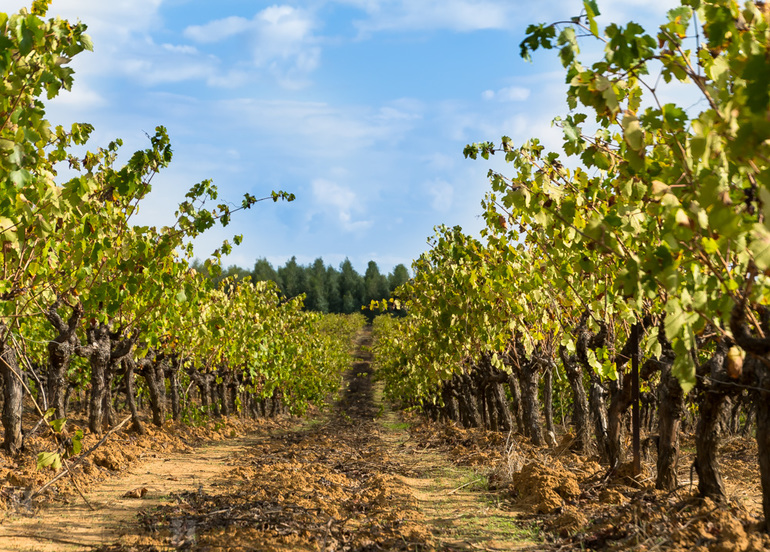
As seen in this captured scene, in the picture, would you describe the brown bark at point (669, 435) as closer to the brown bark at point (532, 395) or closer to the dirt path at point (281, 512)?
the dirt path at point (281, 512)

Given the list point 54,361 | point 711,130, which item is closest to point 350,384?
point 54,361

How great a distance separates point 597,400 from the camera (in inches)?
348

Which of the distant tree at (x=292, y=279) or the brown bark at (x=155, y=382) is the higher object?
the distant tree at (x=292, y=279)

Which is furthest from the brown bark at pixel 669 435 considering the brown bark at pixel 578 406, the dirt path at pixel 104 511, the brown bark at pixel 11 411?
the brown bark at pixel 11 411

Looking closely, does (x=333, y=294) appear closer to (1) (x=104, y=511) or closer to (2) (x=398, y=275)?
(2) (x=398, y=275)

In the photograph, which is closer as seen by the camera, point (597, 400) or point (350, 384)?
point (597, 400)

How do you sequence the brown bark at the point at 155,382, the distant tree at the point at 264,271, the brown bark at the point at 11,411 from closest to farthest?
the brown bark at the point at 11,411 → the brown bark at the point at 155,382 → the distant tree at the point at 264,271

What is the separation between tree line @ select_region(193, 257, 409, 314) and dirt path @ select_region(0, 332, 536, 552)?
95.4m

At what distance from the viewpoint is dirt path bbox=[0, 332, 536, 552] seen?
5.19 meters

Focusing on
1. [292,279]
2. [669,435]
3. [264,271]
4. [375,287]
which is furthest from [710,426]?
[264,271]

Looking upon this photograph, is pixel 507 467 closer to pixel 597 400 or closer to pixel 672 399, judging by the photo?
pixel 597 400

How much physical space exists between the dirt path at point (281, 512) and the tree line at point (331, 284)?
95368 millimetres

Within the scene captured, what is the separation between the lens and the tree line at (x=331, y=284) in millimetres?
109250

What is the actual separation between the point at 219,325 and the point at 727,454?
38.4ft
